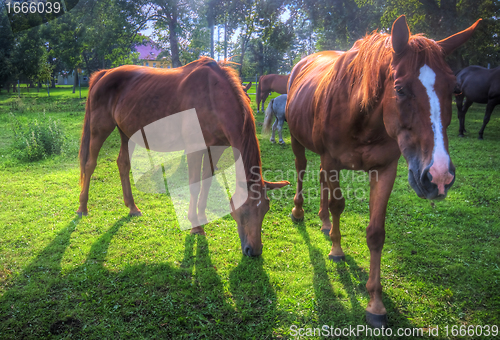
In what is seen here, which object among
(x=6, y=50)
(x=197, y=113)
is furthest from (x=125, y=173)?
(x=6, y=50)

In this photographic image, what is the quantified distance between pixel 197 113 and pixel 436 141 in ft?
8.43

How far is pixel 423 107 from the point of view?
1801 millimetres

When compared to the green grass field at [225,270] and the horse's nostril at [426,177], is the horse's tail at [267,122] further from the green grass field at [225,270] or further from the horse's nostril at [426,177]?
the horse's nostril at [426,177]

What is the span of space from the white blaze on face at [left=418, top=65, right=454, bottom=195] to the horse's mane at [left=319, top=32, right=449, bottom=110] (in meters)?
0.09

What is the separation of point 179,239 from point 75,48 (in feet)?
74.6

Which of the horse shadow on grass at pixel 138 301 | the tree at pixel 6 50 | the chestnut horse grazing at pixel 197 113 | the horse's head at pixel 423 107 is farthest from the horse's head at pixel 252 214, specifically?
the tree at pixel 6 50

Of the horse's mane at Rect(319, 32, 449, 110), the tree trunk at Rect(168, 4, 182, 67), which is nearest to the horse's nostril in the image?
the horse's mane at Rect(319, 32, 449, 110)

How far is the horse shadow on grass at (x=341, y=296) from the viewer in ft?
8.36

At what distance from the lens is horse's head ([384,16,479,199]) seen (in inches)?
68.5

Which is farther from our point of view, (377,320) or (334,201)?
(334,201)

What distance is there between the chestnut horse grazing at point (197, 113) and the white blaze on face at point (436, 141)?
63.5 inches

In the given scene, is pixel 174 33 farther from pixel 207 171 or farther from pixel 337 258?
pixel 337 258

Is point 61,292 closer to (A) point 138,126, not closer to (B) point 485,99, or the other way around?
(A) point 138,126

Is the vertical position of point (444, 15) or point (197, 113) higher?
point (444, 15)
